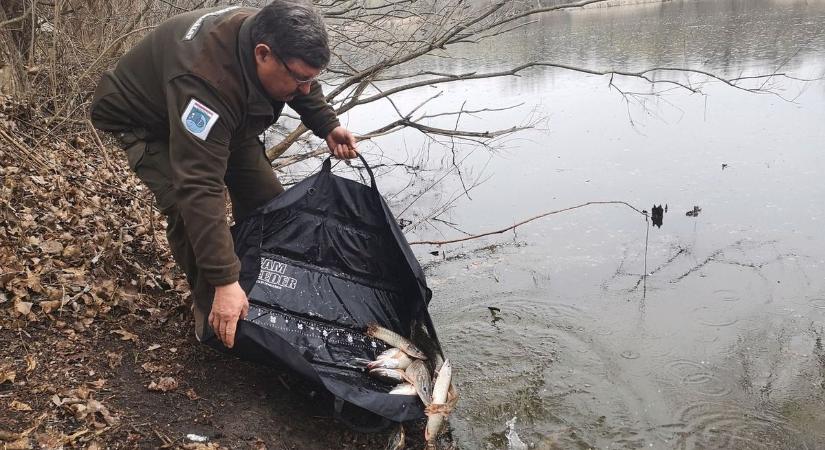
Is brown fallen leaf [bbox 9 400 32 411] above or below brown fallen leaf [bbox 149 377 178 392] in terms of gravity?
above

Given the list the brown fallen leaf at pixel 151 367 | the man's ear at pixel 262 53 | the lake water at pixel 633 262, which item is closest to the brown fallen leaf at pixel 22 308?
the brown fallen leaf at pixel 151 367

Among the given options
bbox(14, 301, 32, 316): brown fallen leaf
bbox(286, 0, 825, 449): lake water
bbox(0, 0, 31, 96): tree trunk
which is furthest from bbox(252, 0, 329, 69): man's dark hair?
bbox(0, 0, 31, 96): tree trunk

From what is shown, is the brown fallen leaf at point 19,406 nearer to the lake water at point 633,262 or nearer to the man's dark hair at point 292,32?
the man's dark hair at point 292,32

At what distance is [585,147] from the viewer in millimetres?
9031

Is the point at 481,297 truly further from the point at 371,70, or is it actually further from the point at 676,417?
the point at 371,70

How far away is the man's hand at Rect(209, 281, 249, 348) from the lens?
98.6 inches

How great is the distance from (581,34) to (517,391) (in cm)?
1425

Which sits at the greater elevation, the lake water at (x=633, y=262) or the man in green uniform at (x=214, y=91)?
the man in green uniform at (x=214, y=91)

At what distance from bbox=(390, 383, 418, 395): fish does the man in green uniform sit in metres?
0.82

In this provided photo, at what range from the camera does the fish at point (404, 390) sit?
9.75 feet

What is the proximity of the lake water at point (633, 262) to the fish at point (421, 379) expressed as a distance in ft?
1.45

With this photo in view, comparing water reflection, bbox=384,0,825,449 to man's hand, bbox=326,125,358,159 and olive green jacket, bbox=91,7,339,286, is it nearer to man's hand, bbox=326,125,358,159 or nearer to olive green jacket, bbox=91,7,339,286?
man's hand, bbox=326,125,358,159

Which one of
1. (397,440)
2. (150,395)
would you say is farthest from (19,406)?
(397,440)

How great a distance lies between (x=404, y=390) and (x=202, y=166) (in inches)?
53.7
